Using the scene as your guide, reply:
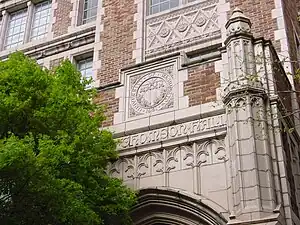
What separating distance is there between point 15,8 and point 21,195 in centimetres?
1191

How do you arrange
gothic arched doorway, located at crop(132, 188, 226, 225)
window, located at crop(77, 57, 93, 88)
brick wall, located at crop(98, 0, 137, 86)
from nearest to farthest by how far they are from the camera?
gothic arched doorway, located at crop(132, 188, 226, 225)
brick wall, located at crop(98, 0, 137, 86)
window, located at crop(77, 57, 93, 88)

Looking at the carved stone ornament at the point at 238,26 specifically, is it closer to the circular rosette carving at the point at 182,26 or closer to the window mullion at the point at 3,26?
the circular rosette carving at the point at 182,26

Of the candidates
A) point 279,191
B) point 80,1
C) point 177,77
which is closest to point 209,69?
point 177,77

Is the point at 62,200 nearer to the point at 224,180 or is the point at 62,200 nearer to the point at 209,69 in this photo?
the point at 224,180

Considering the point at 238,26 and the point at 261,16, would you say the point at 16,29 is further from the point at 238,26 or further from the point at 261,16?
the point at 238,26

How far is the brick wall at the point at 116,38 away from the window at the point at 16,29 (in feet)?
12.3

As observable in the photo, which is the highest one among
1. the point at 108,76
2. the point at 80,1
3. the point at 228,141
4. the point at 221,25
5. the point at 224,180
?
the point at 80,1

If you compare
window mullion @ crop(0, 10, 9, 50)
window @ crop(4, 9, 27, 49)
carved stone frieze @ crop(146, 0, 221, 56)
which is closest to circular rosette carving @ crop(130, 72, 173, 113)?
carved stone frieze @ crop(146, 0, 221, 56)

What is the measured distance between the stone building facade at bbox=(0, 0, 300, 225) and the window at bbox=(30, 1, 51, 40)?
3.49 metres

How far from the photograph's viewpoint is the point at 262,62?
9.64 m

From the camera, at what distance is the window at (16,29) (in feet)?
58.3

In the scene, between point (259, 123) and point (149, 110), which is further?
point (149, 110)

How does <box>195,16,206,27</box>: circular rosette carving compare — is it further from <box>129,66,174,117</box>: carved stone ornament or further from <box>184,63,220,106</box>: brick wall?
<box>184,63,220,106</box>: brick wall

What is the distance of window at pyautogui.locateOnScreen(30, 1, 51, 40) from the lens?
57.4 feet
